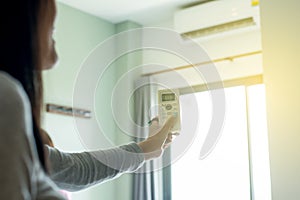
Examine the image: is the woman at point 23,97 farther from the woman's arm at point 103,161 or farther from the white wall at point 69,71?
the white wall at point 69,71

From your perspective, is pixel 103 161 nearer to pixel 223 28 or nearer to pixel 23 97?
pixel 23 97

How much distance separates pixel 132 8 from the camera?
3328 millimetres

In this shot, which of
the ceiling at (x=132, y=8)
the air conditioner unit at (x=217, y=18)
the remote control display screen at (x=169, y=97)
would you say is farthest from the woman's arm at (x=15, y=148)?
the ceiling at (x=132, y=8)

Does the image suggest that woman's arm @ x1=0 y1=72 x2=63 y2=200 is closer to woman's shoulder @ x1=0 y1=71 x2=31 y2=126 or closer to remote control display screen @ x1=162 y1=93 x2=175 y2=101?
woman's shoulder @ x1=0 y1=71 x2=31 y2=126

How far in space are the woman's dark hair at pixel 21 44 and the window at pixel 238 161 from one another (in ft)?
7.90

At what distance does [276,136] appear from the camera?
2111 millimetres

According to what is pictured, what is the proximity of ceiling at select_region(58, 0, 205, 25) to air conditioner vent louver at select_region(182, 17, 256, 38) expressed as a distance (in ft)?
0.71

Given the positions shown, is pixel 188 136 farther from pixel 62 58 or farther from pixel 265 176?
pixel 62 58

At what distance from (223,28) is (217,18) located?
8 cm

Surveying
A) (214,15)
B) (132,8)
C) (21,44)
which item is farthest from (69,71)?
(21,44)

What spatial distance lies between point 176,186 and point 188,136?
2.31m

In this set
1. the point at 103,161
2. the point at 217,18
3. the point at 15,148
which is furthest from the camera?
the point at 217,18

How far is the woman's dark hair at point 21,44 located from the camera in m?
0.45

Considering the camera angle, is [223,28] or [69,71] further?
[69,71]
